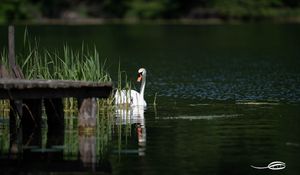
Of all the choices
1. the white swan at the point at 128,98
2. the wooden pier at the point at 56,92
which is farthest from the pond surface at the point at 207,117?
the wooden pier at the point at 56,92

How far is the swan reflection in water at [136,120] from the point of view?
72.5 ft

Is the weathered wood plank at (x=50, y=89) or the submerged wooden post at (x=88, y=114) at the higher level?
the weathered wood plank at (x=50, y=89)

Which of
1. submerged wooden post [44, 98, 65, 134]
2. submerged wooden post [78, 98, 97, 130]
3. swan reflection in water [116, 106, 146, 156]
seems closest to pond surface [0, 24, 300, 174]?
swan reflection in water [116, 106, 146, 156]

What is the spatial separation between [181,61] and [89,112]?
29632mm

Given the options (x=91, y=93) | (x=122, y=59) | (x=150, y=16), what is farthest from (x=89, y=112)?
(x=150, y=16)

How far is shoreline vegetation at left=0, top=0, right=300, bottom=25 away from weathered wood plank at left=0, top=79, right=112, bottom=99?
85032mm

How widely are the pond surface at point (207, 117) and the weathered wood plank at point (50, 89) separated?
3.21 feet

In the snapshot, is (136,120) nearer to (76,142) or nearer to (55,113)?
(55,113)

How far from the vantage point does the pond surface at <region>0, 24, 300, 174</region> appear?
20.2 metres

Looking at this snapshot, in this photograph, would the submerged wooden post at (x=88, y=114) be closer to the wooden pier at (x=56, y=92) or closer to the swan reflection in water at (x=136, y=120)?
the wooden pier at (x=56, y=92)

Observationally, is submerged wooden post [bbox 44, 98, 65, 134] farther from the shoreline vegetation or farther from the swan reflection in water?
the shoreline vegetation

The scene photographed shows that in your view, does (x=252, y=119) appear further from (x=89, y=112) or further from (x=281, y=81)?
(x=281, y=81)

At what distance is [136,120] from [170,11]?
285 feet

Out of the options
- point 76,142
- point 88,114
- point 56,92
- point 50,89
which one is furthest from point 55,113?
point 76,142
